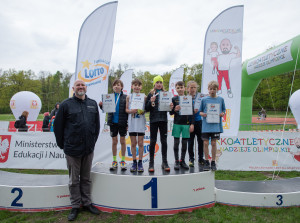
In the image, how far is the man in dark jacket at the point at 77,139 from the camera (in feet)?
→ 10.7

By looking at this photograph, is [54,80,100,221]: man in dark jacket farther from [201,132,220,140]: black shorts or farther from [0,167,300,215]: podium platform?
[201,132,220,140]: black shorts

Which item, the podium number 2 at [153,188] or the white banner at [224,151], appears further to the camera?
the white banner at [224,151]

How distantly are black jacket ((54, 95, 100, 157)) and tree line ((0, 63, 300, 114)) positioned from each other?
32349 mm

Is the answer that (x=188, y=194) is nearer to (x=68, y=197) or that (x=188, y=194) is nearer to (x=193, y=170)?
(x=193, y=170)

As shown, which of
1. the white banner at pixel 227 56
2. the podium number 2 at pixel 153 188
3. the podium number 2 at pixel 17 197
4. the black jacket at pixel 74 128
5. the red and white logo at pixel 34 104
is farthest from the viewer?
the red and white logo at pixel 34 104

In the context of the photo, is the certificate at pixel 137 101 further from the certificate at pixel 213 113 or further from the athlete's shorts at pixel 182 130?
the certificate at pixel 213 113

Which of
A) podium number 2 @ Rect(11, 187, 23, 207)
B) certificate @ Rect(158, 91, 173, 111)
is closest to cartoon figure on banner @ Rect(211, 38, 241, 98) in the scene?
certificate @ Rect(158, 91, 173, 111)

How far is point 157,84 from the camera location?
381 cm

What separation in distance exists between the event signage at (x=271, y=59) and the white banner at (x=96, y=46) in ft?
17.6

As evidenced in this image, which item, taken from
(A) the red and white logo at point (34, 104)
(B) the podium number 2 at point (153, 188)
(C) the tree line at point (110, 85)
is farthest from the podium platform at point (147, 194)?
(C) the tree line at point (110, 85)

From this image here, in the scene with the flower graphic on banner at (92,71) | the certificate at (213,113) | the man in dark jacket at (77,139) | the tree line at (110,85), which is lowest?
the man in dark jacket at (77,139)

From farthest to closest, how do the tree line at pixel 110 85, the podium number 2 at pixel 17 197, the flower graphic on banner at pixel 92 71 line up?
1. the tree line at pixel 110 85
2. the flower graphic on banner at pixel 92 71
3. the podium number 2 at pixel 17 197

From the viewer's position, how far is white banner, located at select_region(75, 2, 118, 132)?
16.1ft

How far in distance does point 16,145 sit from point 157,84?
497cm
